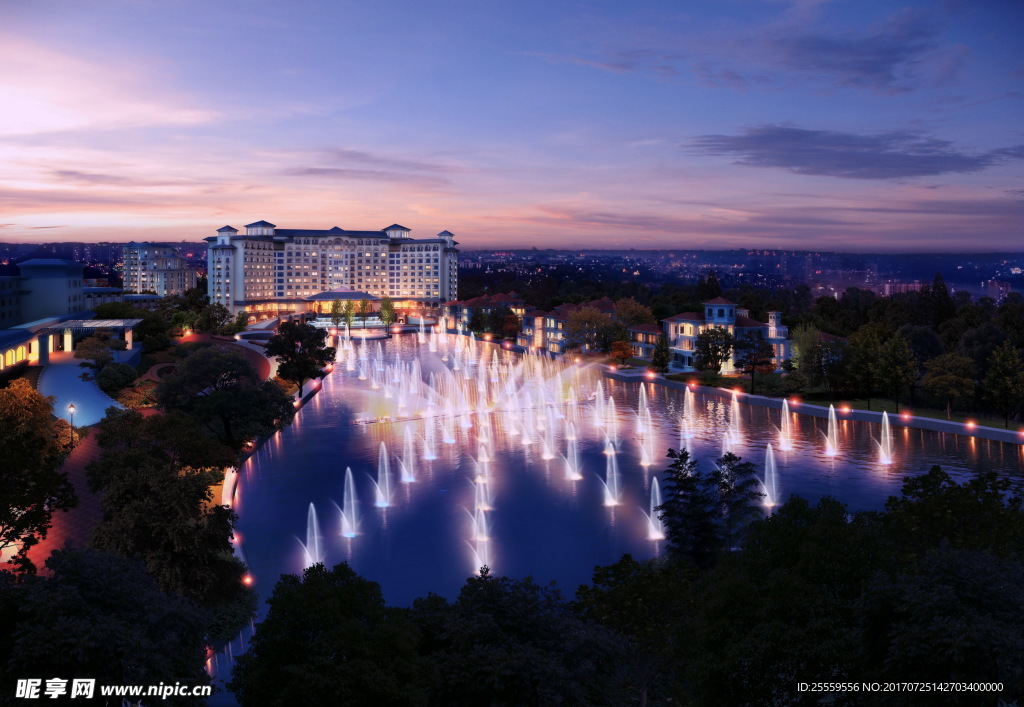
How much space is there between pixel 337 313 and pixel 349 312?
7.10ft

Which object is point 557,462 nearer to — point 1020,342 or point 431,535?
point 431,535

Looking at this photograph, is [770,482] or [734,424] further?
[734,424]

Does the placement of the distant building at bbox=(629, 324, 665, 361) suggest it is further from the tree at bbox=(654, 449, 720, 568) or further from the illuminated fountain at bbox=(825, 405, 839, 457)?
the tree at bbox=(654, 449, 720, 568)

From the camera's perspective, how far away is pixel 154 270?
532ft

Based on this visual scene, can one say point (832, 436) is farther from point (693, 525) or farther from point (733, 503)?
point (693, 525)

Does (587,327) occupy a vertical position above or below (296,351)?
above

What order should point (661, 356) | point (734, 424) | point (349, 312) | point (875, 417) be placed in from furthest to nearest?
point (349, 312) < point (661, 356) < point (875, 417) < point (734, 424)

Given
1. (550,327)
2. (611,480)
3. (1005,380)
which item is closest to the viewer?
(611,480)

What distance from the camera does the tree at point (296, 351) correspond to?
5067 centimetres

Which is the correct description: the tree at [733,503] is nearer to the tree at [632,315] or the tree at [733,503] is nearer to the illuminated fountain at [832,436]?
the illuminated fountain at [832,436]

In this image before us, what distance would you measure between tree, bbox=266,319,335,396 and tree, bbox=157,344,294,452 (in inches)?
518

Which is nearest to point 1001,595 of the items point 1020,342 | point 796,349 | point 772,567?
point 772,567

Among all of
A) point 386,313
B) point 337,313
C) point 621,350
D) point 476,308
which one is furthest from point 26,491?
point 386,313

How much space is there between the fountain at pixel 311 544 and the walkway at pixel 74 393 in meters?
15.9
